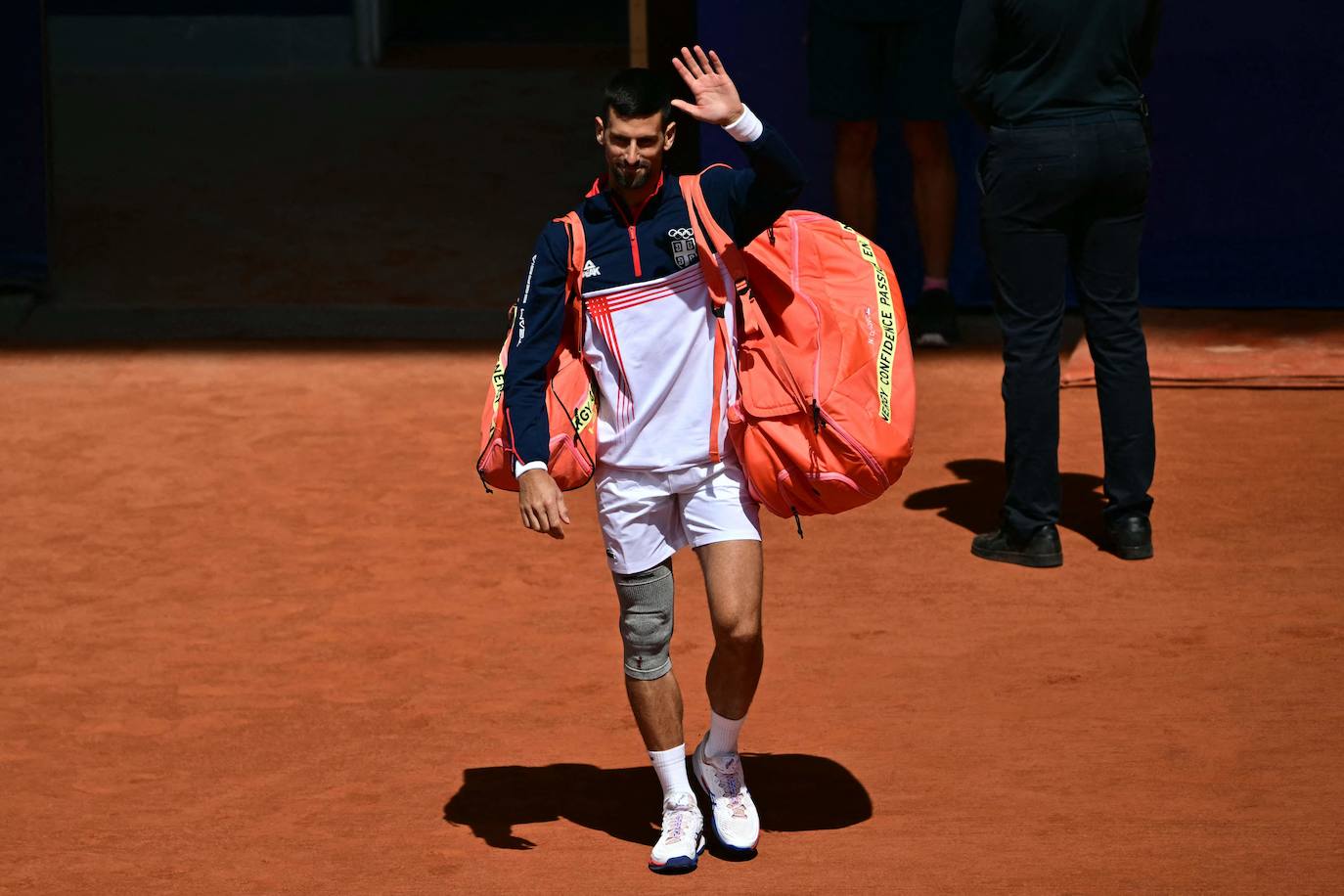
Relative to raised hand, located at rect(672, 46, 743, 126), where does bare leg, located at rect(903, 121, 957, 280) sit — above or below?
below

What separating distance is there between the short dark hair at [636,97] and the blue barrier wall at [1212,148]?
20.7 ft

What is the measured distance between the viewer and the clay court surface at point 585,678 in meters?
5.32

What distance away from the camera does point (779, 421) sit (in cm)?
514

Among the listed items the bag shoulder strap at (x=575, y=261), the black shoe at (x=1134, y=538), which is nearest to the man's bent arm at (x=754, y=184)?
the bag shoulder strap at (x=575, y=261)

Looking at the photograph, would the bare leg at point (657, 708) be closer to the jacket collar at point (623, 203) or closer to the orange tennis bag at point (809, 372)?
the orange tennis bag at point (809, 372)

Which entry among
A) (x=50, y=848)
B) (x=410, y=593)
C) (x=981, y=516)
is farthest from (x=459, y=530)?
(x=50, y=848)

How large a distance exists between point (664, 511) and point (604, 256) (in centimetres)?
67

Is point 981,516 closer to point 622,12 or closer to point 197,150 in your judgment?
point 197,150

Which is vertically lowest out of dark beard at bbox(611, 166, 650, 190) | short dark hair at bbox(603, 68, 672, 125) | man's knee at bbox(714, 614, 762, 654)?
man's knee at bbox(714, 614, 762, 654)

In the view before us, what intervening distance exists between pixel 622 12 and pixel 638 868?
16506mm

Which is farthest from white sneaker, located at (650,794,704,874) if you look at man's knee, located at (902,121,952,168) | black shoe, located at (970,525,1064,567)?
man's knee, located at (902,121,952,168)

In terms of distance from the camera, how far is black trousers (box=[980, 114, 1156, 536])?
23.8 feet

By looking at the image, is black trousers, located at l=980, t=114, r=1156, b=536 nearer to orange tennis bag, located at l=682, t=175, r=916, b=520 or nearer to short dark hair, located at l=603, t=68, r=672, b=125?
orange tennis bag, located at l=682, t=175, r=916, b=520

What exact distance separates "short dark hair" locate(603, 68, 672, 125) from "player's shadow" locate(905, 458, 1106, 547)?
3.48m
